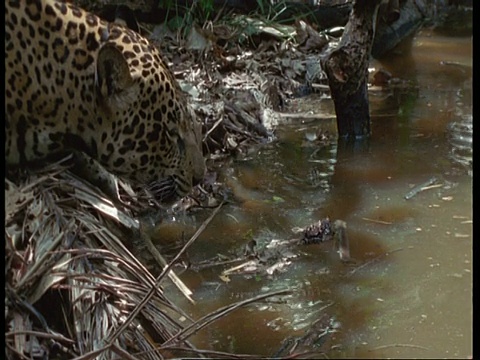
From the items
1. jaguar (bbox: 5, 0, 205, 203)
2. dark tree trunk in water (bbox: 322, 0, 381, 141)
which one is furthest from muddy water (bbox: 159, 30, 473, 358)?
jaguar (bbox: 5, 0, 205, 203)

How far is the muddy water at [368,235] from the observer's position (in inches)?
94.0

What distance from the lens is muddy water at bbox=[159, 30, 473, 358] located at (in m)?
2.39

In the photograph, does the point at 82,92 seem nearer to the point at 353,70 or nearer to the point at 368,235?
the point at 368,235

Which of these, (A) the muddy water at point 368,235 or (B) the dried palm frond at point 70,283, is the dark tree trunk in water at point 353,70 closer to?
(A) the muddy water at point 368,235

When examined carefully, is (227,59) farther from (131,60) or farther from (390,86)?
(131,60)

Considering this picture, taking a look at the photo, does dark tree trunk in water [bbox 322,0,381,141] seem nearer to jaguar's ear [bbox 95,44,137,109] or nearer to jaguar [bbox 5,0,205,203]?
jaguar [bbox 5,0,205,203]

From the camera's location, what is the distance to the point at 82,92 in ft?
9.77

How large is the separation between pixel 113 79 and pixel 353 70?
87.0 inches

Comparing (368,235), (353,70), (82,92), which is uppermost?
(82,92)

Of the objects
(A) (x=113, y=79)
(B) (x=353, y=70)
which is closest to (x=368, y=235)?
(A) (x=113, y=79)

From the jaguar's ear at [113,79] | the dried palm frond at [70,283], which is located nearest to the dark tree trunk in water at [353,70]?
the jaguar's ear at [113,79]

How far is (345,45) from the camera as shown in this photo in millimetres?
4777

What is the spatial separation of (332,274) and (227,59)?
10.4 ft

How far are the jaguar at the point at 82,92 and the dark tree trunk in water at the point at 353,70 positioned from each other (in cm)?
185
